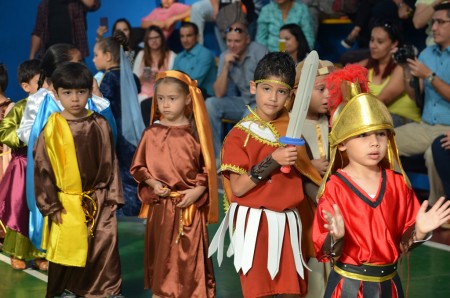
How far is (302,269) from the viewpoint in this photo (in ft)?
17.4

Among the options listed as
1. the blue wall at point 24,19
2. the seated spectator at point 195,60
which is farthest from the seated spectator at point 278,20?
the blue wall at point 24,19

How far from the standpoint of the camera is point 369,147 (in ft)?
14.5

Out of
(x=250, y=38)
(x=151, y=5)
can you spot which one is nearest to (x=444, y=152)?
(x=250, y=38)

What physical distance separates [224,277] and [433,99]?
339cm

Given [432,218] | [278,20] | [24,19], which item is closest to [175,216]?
[432,218]

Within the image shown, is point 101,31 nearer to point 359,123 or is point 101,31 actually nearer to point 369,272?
point 359,123

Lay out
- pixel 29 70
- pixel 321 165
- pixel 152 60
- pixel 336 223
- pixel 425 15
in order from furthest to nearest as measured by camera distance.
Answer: pixel 152 60
pixel 425 15
pixel 29 70
pixel 321 165
pixel 336 223

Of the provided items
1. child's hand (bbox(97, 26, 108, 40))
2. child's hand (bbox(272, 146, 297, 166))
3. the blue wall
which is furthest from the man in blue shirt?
the blue wall

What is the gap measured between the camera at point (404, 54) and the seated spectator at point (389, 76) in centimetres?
18

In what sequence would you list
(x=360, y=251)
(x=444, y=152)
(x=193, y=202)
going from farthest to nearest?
1. (x=444, y=152)
2. (x=193, y=202)
3. (x=360, y=251)

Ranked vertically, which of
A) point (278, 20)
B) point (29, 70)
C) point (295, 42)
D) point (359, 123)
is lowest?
point (359, 123)

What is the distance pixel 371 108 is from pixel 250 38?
24.2 feet

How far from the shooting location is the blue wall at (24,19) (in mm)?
A: 15086

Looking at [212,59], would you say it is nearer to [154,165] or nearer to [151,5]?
[151,5]
